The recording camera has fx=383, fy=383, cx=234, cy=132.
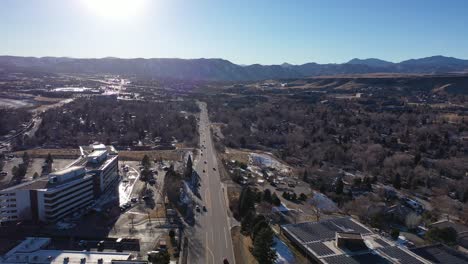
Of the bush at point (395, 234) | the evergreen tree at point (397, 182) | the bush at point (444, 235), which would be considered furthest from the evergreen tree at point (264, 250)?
the evergreen tree at point (397, 182)

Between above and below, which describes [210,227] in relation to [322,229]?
below

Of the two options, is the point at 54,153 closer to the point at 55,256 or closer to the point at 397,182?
the point at 55,256

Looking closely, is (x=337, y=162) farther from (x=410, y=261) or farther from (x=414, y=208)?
(x=410, y=261)

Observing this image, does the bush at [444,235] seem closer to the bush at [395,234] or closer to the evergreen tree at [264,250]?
the bush at [395,234]

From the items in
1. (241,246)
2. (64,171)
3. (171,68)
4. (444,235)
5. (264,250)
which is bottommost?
(241,246)

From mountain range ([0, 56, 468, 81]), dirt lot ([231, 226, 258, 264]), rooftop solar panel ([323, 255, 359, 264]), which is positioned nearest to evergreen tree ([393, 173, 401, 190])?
dirt lot ([231, 226, 258, 264])

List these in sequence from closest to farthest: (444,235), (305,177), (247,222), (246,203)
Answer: (444,235) < (247,222) < (246,203) < (305,177)

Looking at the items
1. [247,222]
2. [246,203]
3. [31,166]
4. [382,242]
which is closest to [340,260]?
[382,242]
